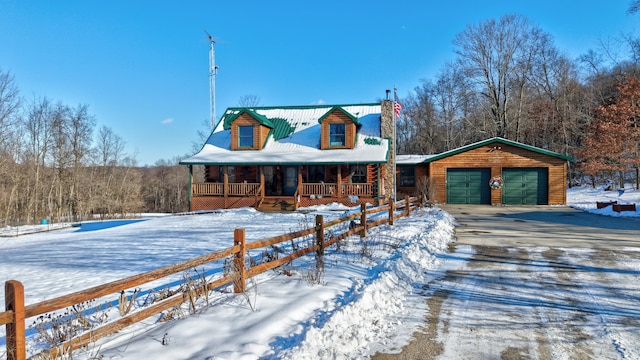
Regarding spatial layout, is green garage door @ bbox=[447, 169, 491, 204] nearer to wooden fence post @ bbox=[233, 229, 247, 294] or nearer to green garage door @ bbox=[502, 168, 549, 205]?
green garage door @ bbox=[502, 168, 549, 205]

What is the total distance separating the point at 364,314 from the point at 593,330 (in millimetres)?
2715

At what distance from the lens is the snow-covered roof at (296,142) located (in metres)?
22.2

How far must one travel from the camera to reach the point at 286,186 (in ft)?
80.2

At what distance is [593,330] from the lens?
4.52 metres

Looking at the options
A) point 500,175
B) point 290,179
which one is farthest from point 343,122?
point 500,175

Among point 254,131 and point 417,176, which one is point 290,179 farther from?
point 417,176

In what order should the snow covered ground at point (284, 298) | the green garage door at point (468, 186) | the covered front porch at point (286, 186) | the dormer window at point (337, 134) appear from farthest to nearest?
the green garage door at point (468, 186) → the dormer window at point (337, 134) → the covered front porch at point (286, 186) → the snow covered ground at point (284, 298)

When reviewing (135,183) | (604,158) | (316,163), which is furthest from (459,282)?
(135,183)

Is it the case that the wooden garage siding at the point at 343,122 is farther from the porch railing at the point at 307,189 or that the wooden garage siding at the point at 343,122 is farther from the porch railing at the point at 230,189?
the porch railing at the point at 230,189

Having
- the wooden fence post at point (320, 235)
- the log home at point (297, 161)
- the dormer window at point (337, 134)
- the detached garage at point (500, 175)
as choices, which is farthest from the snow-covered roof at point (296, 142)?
the wooden fence post at point (320, 235)

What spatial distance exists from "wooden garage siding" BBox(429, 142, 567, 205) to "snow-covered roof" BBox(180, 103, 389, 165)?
16.0ft

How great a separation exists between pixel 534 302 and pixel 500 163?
21.0 metres

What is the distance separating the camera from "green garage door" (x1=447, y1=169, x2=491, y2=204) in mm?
25016

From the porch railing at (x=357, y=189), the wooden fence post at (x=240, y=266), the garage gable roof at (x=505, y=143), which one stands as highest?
the garage gable roof at (x=505, y=143)
